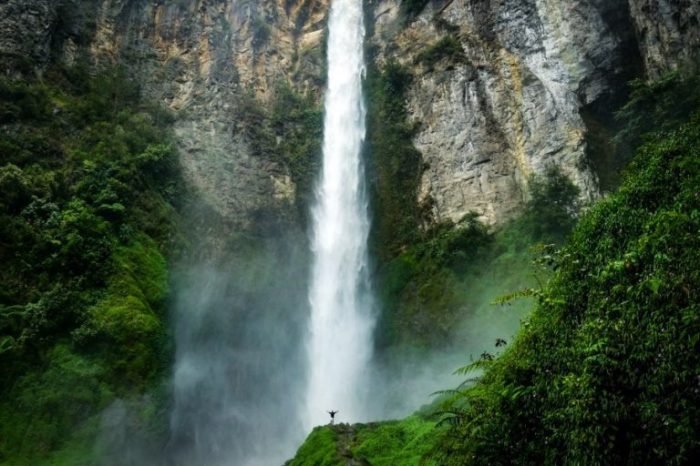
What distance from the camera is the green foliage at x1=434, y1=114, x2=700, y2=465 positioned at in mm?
3994

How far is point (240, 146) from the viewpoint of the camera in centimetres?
2678

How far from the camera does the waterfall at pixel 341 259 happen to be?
21125 mm

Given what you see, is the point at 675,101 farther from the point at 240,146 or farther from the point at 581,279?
the point at 240,146

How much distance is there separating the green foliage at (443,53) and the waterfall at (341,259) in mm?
4384

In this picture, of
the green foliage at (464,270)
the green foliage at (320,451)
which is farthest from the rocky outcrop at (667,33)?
the green foliage at (320,451)

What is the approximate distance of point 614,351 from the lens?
441cm

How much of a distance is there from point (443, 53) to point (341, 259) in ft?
40.1

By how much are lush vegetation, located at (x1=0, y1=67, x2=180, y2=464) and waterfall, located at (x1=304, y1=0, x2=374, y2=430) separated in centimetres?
739

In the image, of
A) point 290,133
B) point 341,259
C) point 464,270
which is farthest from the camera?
point 290,133

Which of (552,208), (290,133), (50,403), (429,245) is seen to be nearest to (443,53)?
(290,133)

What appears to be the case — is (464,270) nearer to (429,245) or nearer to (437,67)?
(429,245)

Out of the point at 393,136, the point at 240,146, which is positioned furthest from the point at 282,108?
Answer: the point at 393,136

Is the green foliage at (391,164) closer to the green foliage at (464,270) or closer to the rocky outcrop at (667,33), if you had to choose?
the green foliage at (464,270)

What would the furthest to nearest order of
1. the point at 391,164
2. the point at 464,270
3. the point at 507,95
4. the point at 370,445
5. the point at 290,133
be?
the point at 290,133 → the point at 391,164 → the point at 507,95 → the point at 464,270 → the point at 370,445
